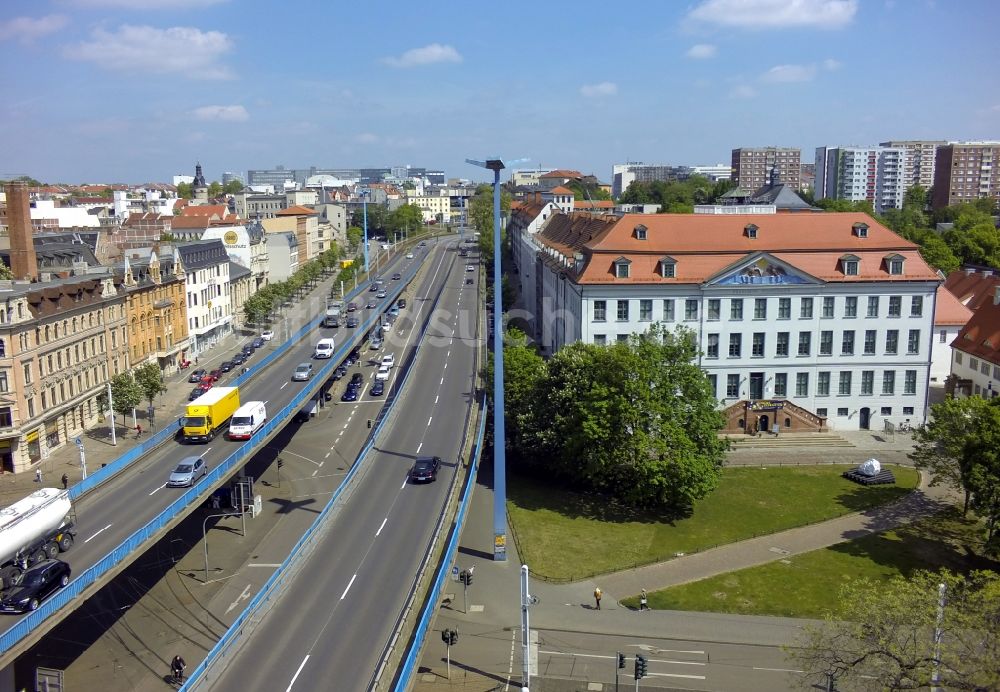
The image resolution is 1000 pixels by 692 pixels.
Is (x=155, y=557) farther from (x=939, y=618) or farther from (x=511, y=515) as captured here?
(x=939, y=618)

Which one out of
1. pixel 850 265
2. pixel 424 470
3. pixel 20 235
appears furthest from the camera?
pixel 20 235

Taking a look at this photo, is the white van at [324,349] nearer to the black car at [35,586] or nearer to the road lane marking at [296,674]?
the black car at [35,586]

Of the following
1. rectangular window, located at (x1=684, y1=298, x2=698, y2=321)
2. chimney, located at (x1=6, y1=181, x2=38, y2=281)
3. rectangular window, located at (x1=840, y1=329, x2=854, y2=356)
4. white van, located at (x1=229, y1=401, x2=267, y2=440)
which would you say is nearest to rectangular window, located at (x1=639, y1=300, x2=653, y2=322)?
rectangular window, located at (x1=684, y1=298, x2=698, y2=321)

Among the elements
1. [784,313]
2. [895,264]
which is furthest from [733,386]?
[895,264]

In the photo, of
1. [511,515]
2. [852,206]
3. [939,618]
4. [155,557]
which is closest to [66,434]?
[155,557]

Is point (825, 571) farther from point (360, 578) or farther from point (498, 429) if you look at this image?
point (360, 578)
